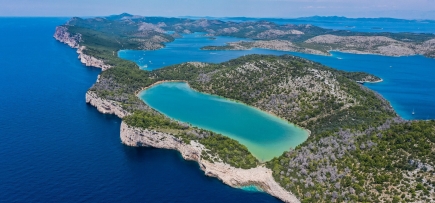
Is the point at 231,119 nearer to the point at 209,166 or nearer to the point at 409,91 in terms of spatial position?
the point at 209,166

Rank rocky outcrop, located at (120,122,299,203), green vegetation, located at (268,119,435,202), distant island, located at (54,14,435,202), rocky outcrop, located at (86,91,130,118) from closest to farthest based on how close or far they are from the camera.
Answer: green vegetation, located at (268,119,435,202)
distant island, located at (54,14,435,202)
rocky outcrop, located at (120,122,299,203)
rocky outcrop, located at (86,91,130,118)

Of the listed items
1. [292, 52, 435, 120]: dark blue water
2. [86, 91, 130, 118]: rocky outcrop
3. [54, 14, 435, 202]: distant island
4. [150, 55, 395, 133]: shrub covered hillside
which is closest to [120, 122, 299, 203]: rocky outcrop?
[54, 14, 435, 202]: distant island

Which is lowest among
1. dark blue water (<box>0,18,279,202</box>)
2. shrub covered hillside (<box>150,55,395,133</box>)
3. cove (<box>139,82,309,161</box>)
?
dark blue water (<box>0,18,279,202</box>)

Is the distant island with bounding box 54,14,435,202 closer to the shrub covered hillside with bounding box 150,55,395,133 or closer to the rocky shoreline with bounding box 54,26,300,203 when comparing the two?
the rocky shoreline with bounding box 54,26,300,203

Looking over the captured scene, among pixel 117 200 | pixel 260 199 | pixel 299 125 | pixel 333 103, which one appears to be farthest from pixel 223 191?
pixel 333 103

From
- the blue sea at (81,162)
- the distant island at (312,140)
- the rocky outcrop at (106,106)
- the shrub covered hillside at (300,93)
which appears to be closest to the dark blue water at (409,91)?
the blue sea at (81,162)

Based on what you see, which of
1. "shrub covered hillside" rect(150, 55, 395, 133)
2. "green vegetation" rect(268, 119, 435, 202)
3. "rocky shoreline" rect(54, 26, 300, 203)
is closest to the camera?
"green vegetation" rect(268, 119, 435, 202)

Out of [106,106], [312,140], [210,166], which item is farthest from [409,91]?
[106,106]
